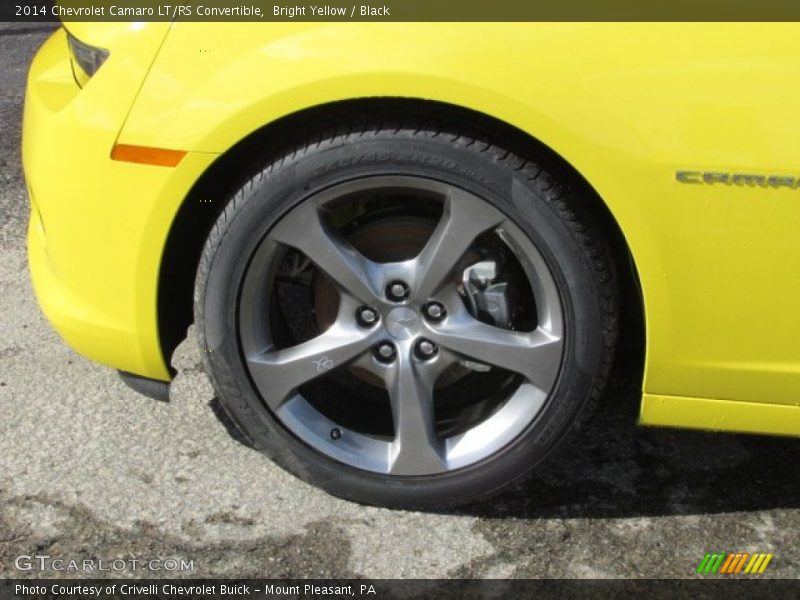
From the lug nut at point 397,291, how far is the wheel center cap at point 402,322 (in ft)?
0.08

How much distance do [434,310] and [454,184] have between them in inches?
12.5

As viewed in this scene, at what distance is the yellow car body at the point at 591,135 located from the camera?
2.38 metres

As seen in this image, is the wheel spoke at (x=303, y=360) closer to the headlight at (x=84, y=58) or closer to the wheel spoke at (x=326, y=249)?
the wheel spoke at (x=326, y=249)

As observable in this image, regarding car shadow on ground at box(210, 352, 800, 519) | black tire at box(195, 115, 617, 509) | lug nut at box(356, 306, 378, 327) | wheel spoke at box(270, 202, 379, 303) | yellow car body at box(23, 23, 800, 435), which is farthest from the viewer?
car shadow on ground at box(210, 352, 800, 519)

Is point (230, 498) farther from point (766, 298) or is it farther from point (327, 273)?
point (766, 298)

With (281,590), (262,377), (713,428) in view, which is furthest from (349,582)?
(713,428)

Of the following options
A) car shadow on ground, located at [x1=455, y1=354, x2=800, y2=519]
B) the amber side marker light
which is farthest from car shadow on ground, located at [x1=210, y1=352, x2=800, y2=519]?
the amber side marker light

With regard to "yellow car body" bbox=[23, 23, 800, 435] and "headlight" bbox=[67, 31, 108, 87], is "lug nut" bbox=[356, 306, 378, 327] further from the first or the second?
"headlight" bbox=[67, 31, 108, 87]

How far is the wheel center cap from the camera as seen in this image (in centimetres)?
276

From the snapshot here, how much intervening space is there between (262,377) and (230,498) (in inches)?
14.3

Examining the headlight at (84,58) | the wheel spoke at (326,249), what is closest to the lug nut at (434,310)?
the wheel spoke at (326,249)
